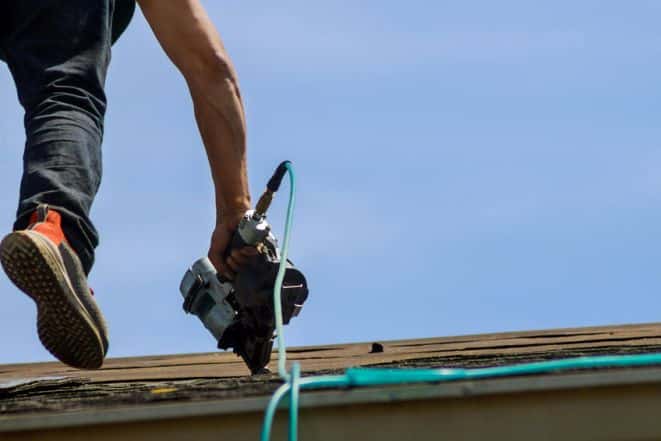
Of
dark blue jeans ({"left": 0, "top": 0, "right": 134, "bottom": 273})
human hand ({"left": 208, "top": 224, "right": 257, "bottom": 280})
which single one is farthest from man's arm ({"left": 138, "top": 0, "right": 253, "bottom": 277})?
dark blue jeans ({"left": 0, "top": 0, "right": 134, "bottom": 273})

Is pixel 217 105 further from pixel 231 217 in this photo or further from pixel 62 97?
pixel 62 97

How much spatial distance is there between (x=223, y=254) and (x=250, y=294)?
0.59 feet

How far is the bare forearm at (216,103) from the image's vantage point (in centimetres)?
363

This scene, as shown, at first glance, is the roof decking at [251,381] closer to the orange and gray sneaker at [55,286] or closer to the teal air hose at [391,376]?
the teal air hose at [391,376]

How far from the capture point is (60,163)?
2.94 m

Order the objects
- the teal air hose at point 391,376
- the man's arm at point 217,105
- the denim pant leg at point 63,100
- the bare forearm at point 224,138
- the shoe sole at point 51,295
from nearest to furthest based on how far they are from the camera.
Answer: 1. the teal air hose at point 391,376
2. the shoe sole at point 51,295
3. the denim pant leg at point 63,100
4. the man's arm at point 217,105
5. the bare forearm at point 224,138

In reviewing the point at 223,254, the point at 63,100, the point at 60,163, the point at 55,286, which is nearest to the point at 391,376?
the point at 55,286

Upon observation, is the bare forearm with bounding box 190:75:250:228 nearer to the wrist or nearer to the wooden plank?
the wrist

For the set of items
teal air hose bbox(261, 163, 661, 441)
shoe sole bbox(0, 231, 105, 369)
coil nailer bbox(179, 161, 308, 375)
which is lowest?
teal air hose bbox(261, 163, 661, 441)

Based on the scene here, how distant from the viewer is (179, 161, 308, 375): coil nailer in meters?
3.76

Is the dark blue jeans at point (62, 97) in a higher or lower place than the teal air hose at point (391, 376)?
higher

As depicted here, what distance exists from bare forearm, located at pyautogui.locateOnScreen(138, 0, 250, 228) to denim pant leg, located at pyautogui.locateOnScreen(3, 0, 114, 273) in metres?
0.34

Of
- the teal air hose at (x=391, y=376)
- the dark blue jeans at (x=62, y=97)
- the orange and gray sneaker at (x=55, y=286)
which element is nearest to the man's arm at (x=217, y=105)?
the dark blue jeans at (x=62, y=97)

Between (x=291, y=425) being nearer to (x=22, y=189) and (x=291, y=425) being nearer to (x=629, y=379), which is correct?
(x=629, y=379)
